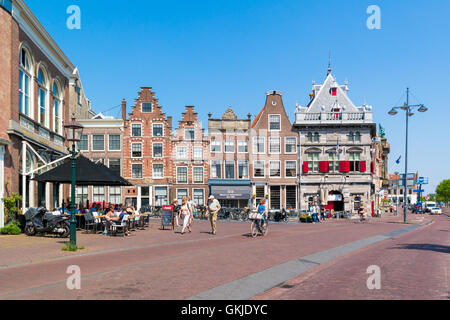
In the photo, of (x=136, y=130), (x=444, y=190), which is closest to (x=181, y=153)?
(x=136, y=130)

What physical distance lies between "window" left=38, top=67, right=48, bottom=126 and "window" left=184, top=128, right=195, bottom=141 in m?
22.2

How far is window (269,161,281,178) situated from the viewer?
1923 inches

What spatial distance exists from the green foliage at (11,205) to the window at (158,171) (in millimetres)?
26758

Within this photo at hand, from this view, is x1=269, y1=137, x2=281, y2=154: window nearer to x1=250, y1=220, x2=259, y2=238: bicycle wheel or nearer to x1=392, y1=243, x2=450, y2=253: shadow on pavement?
x1=250, y1=220, x2=259, y2=238: bicycle wheel

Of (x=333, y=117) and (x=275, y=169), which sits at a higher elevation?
(x=333, y=117)

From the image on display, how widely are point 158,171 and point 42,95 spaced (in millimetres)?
22087

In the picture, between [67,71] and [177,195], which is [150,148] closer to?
[177,195]

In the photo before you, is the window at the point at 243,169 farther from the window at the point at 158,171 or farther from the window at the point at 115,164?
the window at the point at 115,164

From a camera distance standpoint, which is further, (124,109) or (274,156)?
(274,156)

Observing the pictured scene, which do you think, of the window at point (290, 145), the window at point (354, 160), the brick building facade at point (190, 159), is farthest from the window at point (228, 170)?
the window at point (354, 160)

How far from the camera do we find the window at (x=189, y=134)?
46494 mm

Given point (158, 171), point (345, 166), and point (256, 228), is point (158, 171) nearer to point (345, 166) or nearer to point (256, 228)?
point (345, 166)

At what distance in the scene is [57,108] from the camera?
27.6 m

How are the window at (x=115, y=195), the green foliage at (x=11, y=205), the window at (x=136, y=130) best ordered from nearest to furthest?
the green foliage at (x=11, y=205) < the window at (x=115, y=195) < the window at (x=136, y=130)
